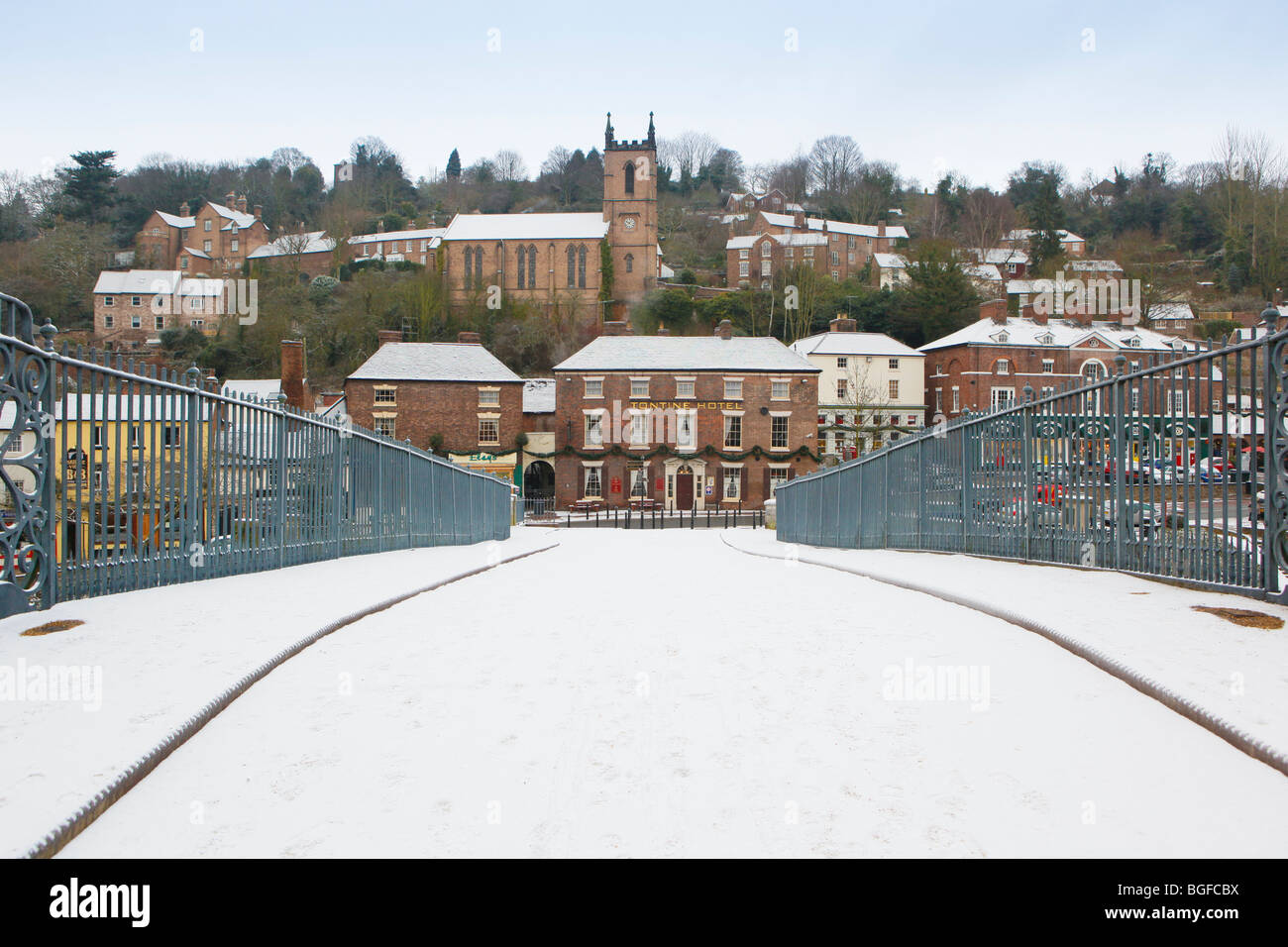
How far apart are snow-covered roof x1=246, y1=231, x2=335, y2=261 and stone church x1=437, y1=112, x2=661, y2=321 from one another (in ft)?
51.1

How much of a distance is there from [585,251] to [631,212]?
5.55 metres

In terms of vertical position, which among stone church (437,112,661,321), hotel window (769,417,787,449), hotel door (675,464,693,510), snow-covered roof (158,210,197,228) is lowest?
hotel door (675,464,693,510)

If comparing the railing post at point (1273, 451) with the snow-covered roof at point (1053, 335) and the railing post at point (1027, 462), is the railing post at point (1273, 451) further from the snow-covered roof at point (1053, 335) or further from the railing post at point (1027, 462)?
the snow-covered roof at point (1053, 335)

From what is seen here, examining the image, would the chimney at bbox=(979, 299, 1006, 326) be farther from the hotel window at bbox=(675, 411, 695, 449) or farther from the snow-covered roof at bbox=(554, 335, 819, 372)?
the hotel window at bbox=(675, 411, 695, 449)

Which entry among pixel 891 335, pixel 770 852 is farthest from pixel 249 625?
pixel 891 335

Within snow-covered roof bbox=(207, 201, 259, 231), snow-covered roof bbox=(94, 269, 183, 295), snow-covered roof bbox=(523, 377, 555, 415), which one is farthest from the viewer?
snow-covered roof bbox=(207, 201, 259, 231)

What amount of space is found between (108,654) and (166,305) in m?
92.9

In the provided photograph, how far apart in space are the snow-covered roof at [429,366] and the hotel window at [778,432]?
14614mm

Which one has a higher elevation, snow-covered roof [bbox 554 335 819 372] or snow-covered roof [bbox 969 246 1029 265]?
snow-covered roof [bbox 969 246 1029 265]

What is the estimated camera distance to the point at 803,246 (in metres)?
91.6

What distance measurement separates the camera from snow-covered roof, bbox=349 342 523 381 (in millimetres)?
53750

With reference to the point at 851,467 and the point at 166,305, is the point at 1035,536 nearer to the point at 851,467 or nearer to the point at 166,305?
the point at 851,467

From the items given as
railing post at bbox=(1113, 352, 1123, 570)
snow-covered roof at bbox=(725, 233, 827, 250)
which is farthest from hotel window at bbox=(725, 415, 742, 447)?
railing post at bbox=(1113, 352, 1123, 570)

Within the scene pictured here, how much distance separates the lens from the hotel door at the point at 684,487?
178 ft
